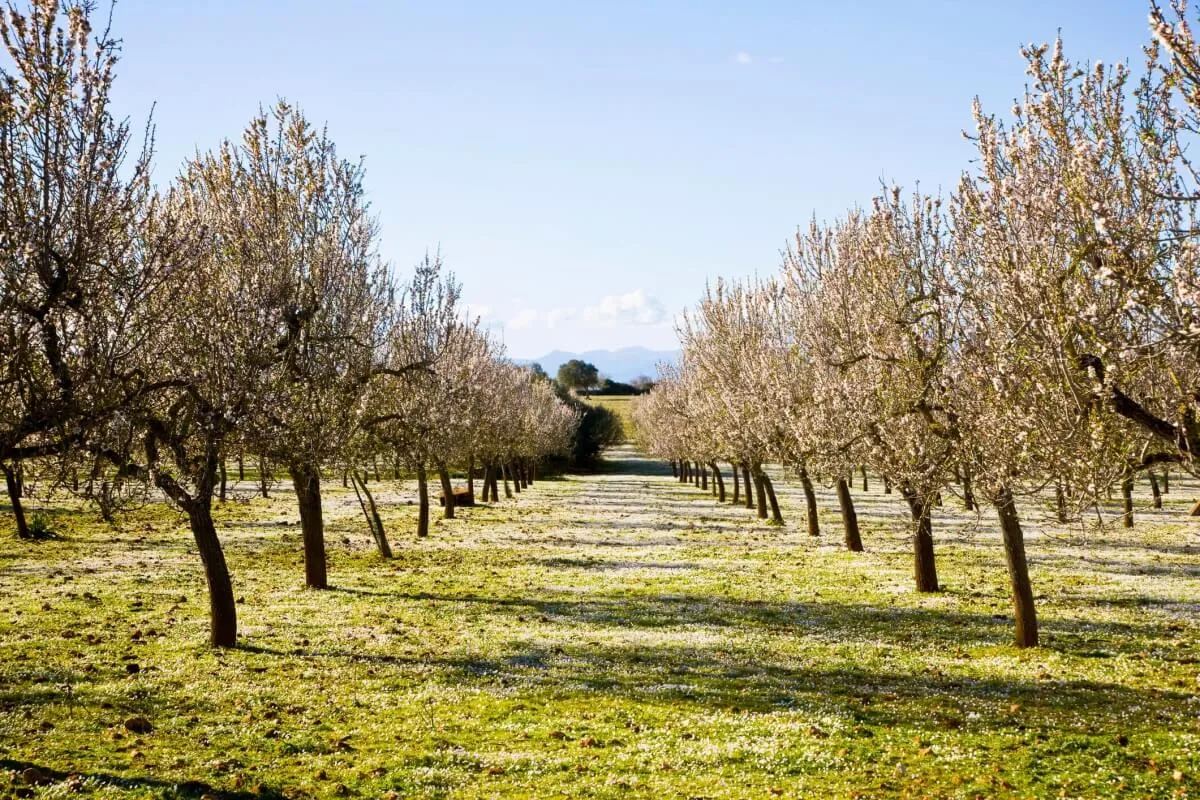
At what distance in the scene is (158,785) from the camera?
11.4 m

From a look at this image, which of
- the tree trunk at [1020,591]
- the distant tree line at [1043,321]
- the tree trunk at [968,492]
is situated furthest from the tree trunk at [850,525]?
the tree trunk at [968,492]

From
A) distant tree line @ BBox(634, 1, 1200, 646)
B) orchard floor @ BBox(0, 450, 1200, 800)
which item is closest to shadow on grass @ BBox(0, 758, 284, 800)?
orchard floor @ BBox(0, 450, 1200, 800)

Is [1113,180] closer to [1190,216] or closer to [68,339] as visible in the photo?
[1190,216]

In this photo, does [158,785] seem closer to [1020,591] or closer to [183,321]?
[183,321]

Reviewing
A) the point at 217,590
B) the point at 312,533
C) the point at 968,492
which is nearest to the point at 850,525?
the point at 968,492

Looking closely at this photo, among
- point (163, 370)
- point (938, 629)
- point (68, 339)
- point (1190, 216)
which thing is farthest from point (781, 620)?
point (68, 339)

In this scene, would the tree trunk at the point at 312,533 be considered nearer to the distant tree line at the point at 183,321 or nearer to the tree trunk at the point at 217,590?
the distant tree line at the point at 183,321

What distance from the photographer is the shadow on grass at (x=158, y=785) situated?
11.3 metres

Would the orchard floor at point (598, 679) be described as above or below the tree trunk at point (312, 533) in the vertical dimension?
below

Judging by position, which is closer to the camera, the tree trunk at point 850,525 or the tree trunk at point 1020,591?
the tree trunk at point 1020,591

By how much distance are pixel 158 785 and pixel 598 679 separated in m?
8.38

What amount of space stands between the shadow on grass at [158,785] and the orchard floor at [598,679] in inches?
1.9

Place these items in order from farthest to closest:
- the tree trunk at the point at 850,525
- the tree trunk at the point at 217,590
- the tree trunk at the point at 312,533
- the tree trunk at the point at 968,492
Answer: the tree trunk at the point at 850,525 → the tree trunk at the point at 312,533 → the tree trunk at the point at 217,590 → the tree trunk at the point at 968,492

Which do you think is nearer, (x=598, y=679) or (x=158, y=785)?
(x=158, y=785)
